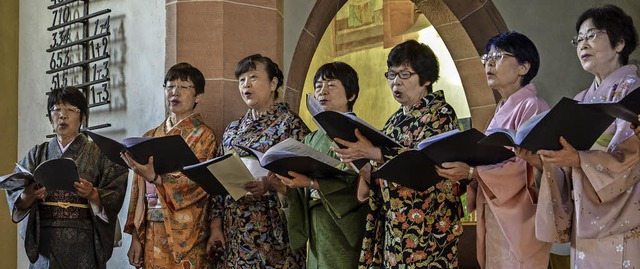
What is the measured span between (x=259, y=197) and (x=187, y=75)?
0.76 meters

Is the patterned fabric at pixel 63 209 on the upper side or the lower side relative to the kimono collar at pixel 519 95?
lower

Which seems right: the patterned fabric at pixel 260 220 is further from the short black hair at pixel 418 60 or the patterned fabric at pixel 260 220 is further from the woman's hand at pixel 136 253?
the short black hair at pixel 418 60

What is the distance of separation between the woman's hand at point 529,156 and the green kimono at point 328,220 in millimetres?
956

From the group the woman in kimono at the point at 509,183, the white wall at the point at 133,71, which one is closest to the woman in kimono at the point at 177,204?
the white wall at the point at 133,71

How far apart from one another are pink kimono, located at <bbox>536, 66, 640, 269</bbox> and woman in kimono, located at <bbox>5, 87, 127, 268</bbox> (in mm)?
2442

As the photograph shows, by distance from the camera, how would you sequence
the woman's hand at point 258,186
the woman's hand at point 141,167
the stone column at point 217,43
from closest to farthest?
the woman's hand at point 258,186 < the woman's hand at point 141,167 < the stone column at point 217,43

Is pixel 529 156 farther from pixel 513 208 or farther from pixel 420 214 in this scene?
pixel 420 214

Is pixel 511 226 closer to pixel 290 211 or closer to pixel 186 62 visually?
pixel 290 211

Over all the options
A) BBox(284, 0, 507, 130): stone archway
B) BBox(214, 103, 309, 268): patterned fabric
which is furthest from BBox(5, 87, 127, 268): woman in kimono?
BBox(284, 0, 507, 130): stone archway

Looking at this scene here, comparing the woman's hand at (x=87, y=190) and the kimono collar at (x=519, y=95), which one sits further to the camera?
the woman's hand at (x=87, y=190)

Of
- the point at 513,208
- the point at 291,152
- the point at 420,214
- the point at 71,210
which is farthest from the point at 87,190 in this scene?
the point at 513,208

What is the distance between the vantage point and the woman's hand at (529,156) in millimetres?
3442

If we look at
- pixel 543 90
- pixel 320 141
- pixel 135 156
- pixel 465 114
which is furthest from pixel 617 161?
pixel 465 114

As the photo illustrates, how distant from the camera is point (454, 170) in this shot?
360 centimetres
